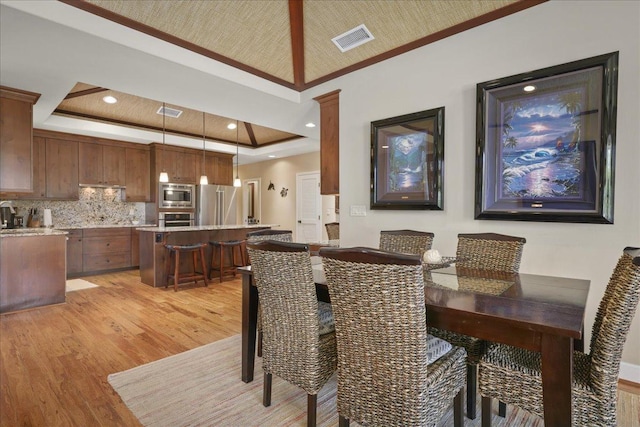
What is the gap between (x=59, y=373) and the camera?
241cm

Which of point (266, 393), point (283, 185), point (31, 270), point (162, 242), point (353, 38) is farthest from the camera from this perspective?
point (283, 185)

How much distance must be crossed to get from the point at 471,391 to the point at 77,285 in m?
5.75

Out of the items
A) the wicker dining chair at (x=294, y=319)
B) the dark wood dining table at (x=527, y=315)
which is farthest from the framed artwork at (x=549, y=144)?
the wicker dining chair at (x=294, y=319)

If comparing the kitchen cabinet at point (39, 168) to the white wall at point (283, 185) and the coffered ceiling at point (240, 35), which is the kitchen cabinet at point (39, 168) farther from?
the white wall at point (283, 185)

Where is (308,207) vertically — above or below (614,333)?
above

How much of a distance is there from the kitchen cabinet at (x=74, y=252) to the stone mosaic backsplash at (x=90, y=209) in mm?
403

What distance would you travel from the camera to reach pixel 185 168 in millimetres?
7176

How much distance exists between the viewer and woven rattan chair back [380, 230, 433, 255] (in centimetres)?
278

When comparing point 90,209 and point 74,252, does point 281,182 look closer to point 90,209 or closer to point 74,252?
point 90,209

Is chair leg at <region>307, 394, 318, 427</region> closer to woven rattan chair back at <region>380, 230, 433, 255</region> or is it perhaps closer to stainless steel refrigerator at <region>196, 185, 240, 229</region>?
woven rattan chair back at <region>380, 230, 433, 255</region>

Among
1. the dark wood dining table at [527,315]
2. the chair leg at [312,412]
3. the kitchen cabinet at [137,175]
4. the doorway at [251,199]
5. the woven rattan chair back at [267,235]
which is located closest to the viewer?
the dark wood dining table at [527,315]

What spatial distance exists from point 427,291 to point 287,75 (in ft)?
10.3

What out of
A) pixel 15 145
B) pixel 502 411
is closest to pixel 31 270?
pixel 15 145

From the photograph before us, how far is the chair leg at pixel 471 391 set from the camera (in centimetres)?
191
